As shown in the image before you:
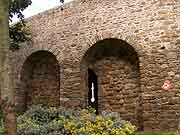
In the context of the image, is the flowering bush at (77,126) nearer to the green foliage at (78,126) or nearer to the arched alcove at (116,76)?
the green foliage at (78,126)

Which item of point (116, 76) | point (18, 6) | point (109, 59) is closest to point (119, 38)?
point (109, 59)

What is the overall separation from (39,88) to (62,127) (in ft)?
19.2

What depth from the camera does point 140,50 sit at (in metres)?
11.6

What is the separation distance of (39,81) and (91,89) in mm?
2007

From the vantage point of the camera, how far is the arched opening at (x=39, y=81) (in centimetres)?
1374

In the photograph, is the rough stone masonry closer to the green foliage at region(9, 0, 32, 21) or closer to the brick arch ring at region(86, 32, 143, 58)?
the brick arch ring at region(86, 32, 143, 58)

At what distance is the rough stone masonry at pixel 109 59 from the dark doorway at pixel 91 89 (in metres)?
0.30

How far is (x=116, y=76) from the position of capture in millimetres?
12492

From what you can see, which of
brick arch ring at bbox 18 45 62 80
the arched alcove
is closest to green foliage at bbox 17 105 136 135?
the arched alcove

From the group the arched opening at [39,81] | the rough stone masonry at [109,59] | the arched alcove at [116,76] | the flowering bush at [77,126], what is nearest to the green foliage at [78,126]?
the flowering bush at [77,126]

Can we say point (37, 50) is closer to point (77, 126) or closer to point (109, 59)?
point (109, 59)

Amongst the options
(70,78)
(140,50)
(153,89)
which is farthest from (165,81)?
(70,78)

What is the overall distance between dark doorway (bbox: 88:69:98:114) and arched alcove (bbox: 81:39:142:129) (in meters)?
0.37

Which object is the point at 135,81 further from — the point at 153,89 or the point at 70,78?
the point at 70,78
